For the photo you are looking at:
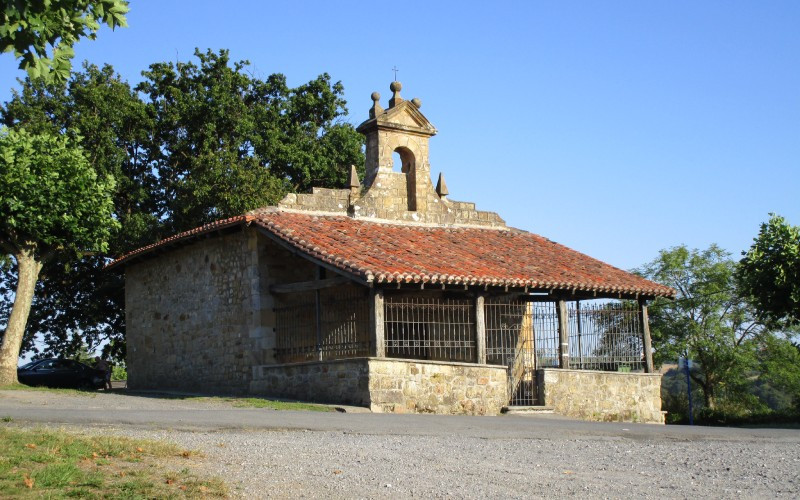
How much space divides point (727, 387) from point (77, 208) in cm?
2843

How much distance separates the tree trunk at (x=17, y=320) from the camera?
23188 mm

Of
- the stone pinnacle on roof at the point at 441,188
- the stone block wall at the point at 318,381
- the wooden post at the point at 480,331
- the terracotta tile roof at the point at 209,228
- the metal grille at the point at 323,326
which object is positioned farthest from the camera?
the stone pinnacle on roof at the point at 441,188

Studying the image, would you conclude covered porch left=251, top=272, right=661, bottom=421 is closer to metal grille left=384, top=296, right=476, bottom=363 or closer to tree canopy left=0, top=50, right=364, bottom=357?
metal grille left=384, top=296, right=476, bottom=363

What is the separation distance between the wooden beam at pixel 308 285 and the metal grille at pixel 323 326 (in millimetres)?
220

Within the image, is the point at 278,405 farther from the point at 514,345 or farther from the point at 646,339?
the point at 646,339

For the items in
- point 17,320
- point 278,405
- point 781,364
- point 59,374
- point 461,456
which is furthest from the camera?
point 781,364

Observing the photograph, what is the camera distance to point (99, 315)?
31969 millimetres

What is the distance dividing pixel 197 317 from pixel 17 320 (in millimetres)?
4646

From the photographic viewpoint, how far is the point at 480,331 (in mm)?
19781

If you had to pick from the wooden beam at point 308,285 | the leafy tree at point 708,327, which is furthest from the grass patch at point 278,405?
the leafy tree at point 708,327

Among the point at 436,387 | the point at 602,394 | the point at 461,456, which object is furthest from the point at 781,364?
the point at 461,456

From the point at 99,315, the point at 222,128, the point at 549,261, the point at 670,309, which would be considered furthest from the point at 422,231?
the point at 670,309

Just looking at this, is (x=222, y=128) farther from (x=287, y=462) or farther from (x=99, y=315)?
(x=287, y=462)

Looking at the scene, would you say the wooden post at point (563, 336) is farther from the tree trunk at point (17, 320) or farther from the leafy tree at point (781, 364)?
the leafy tree at point (781, 364)
